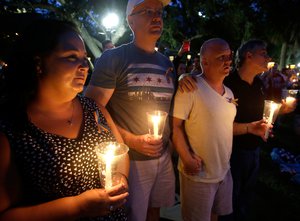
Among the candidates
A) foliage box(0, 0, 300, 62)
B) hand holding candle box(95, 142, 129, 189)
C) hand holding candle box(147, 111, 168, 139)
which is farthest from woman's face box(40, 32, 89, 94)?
foliage box(0, 0, 300, 62)

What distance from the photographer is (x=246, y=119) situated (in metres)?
3.99

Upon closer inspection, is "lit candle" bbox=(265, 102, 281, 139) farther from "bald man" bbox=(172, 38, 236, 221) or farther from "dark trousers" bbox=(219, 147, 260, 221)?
"dark trousers" bbox=(219, 147, 260, 221)

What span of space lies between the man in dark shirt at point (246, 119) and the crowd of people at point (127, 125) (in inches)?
0.6

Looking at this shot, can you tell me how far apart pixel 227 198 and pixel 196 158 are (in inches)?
30.9

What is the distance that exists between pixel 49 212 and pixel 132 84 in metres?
1.55

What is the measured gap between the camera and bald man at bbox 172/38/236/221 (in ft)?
9.84

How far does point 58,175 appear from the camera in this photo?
69.6 inches

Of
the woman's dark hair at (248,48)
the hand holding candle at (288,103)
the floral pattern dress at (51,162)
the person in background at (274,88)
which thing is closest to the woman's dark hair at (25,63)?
the floral pattern dress at (51,162)

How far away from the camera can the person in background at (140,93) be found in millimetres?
2771

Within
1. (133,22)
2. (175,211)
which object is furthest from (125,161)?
(175,211)

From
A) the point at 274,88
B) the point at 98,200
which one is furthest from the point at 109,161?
the point at 274,88

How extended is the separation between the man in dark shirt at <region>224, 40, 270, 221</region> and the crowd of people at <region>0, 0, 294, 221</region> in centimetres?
2

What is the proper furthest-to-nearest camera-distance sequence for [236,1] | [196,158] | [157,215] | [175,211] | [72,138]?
1. [236,1]
2. [175,211]
3. [157,215]
4. [196,158]
5. [72,138]

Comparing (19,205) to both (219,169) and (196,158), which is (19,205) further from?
(219,169)
